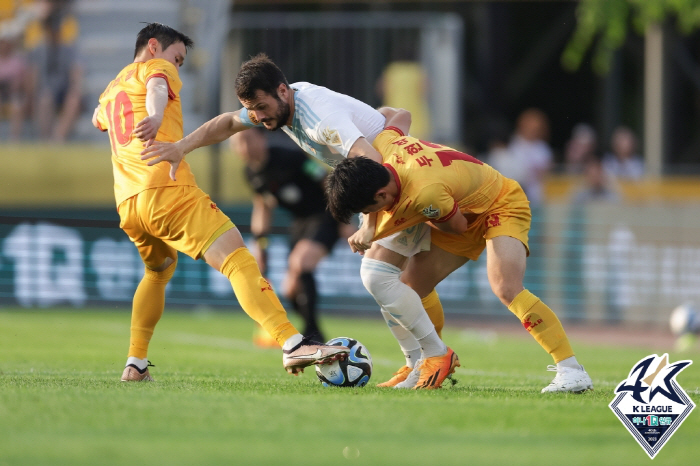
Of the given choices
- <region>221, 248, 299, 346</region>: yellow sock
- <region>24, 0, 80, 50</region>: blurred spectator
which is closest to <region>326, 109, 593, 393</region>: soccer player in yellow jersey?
<region>221, 248, 299, 346</region>: yellow sock

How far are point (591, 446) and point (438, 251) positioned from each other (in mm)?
2390

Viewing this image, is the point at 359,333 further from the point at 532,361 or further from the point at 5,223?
the point at 5,223

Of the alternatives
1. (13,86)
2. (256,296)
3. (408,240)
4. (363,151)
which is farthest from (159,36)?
(13,86)

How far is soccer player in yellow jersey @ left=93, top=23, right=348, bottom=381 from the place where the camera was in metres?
5.92

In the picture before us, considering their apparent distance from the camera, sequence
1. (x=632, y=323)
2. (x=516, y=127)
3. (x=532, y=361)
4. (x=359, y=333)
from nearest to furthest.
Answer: (x=532, y=361) → (x=359, y=333) → (x=632, y=323) → (x=516, y=127)

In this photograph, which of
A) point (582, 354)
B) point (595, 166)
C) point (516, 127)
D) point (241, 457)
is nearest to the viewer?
point (241, 457)

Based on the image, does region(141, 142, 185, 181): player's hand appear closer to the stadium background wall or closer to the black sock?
the black sock

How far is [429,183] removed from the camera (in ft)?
18.5

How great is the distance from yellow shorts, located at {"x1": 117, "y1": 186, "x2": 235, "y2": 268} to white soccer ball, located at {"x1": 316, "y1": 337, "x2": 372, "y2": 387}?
0.92 metres

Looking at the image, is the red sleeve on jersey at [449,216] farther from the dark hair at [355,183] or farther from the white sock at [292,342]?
the white sock at [292,342]

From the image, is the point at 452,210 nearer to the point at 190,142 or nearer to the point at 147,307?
the point at 190,142

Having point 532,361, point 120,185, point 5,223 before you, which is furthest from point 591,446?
point 5,223

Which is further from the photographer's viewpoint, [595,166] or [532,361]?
[595,166]

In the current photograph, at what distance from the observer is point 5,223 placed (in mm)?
14289
